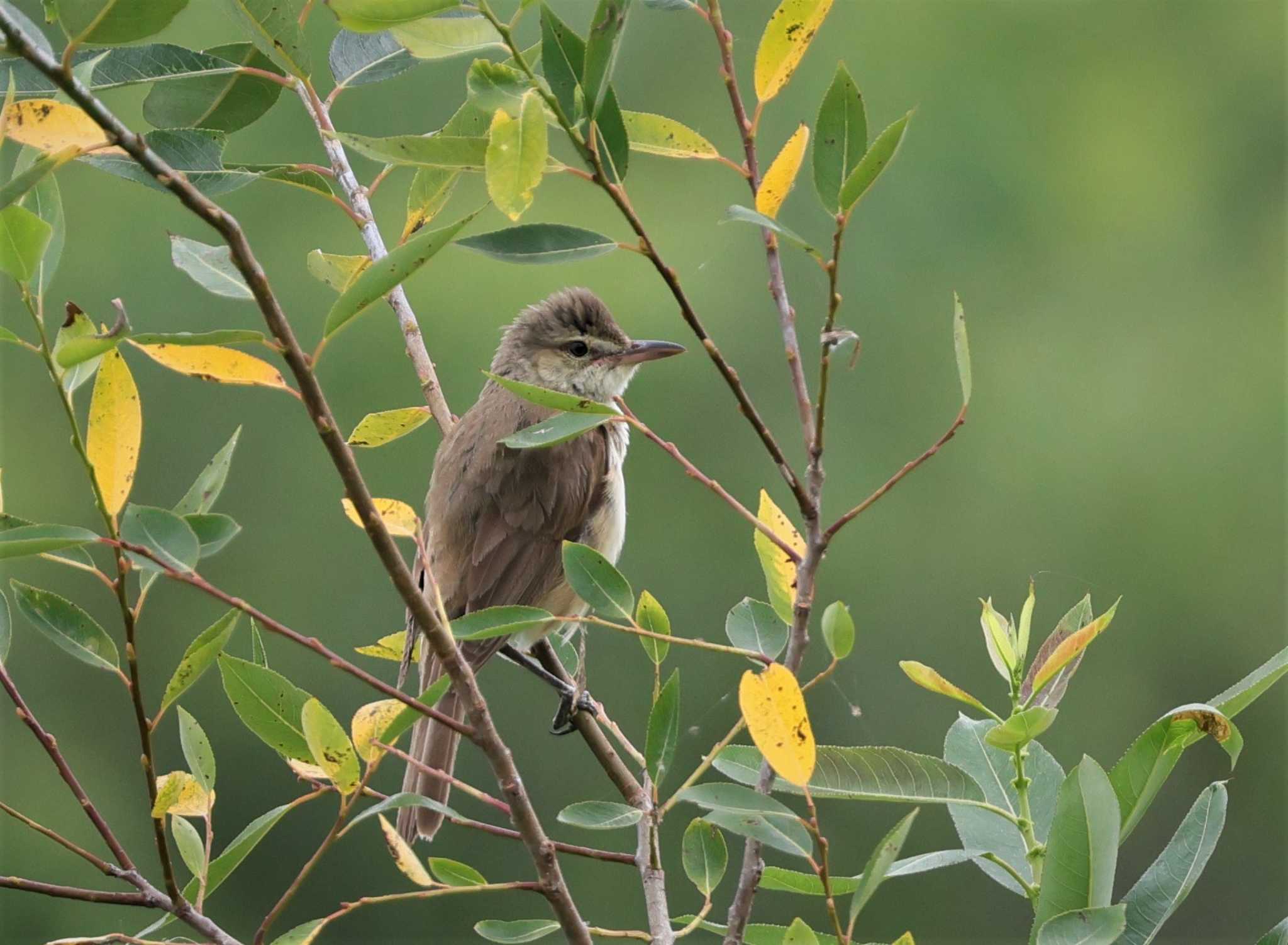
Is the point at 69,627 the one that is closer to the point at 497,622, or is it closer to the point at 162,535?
the point at 162,535

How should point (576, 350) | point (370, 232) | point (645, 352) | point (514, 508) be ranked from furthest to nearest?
point (576, 350)
point (645, 352)
point (514, 508)
point (370, 232)

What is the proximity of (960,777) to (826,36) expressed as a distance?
58.6ft

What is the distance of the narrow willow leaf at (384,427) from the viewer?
7.66 ft

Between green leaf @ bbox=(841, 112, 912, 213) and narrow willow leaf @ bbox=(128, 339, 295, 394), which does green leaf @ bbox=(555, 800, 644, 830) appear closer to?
narrow willow leaf @ bbox=(128, 339, 295, 394)

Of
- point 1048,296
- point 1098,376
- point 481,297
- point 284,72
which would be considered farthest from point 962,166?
point 284,72

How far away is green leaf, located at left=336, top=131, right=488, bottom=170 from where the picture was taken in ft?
5.19

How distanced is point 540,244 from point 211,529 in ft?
1.53

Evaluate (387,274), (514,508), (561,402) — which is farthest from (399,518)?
(514,508)

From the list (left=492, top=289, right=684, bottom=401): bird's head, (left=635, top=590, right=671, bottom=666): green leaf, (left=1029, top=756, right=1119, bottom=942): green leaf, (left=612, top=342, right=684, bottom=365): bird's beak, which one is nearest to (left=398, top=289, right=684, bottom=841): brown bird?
(left=612, top=342, right=684, bottom=365): bird's beak

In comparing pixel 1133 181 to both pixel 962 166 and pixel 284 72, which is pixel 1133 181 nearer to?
pixel 962 166

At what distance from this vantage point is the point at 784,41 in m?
1.79

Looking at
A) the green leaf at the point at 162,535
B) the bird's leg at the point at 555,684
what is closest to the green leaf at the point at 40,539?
the green leaf at the point at 162,535

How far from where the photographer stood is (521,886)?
1.59 m

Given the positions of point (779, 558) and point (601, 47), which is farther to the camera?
point (779, 558)
